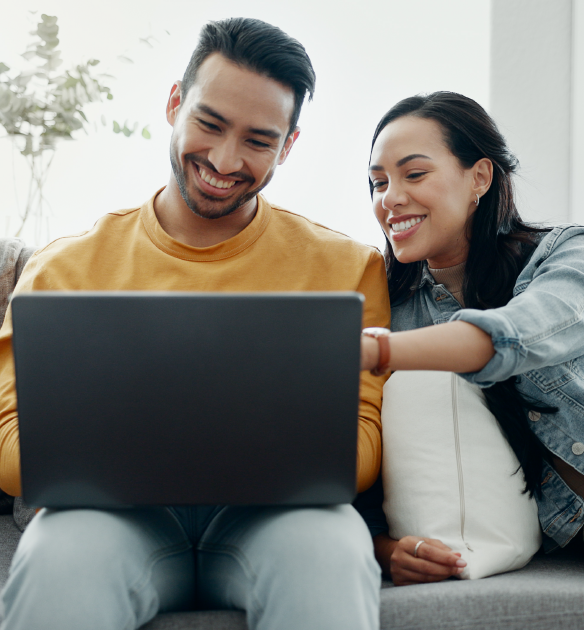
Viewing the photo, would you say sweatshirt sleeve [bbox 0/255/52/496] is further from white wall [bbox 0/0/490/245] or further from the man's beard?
white wall [bbox 0/0/490/245]

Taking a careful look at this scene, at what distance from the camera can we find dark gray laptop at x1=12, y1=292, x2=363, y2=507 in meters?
0.65

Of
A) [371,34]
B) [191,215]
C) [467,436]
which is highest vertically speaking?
[371,34]

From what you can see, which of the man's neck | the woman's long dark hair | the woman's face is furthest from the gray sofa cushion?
the man's neck

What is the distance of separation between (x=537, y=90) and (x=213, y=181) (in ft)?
4.25

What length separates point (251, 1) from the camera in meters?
2.12

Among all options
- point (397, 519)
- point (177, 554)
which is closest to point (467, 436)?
point (397, 519)

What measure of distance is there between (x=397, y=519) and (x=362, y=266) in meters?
0.49

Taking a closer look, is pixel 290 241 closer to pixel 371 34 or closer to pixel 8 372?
pixel 8 372

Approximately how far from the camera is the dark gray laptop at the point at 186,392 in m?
0.65

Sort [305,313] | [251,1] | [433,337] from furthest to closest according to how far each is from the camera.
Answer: [251,1]
[433,337]
[305,313]

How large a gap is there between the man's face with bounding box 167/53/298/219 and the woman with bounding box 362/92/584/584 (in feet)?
0.75

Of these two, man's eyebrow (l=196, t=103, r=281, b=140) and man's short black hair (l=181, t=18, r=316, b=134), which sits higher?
man's short black hair (l=181, t=18, r=316, b=134)

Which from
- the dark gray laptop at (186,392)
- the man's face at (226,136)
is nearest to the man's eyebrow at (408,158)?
the man's face at (226,136)

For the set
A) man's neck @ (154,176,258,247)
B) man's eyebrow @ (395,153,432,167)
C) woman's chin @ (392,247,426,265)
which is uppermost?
man's eyebrow @ (395,153,432,167)
